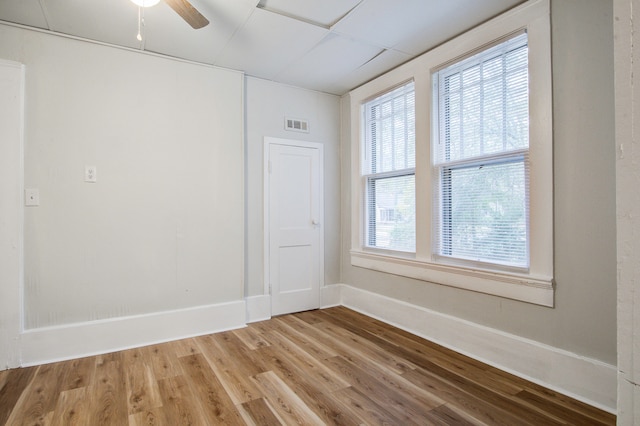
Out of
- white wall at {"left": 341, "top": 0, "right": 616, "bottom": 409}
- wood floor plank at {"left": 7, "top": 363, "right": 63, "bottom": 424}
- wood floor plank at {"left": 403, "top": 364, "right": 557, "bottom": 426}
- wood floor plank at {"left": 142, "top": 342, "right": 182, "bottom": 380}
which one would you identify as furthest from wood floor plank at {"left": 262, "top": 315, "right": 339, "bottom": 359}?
wood floor plank at {"left": 7, "top": 363, "right": 63, "bottom": 424}

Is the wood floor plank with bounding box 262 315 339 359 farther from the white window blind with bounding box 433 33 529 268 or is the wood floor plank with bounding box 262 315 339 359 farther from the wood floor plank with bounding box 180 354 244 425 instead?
the white window blind with bounding box 433 33 529 268

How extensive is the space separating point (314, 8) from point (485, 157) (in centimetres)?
172

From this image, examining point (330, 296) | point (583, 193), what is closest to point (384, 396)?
point (583, 193)

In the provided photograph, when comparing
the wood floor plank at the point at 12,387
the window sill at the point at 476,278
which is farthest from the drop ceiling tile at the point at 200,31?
the wood floor plank at the point at 12,387

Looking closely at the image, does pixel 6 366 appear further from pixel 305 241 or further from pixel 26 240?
pixel 305 241

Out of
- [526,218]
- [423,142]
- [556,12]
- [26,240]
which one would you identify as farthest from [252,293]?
[556,12]

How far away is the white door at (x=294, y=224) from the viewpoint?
3.70 m

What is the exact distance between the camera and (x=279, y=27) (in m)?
2.61

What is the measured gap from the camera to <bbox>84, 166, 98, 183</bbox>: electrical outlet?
2.76 metres

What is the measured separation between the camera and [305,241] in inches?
154

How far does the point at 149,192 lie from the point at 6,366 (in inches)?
65.4

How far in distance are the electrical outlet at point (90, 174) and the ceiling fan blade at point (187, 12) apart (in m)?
1.57

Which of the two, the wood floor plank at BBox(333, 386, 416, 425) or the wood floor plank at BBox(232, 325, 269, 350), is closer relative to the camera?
the wood floor plank at BBox(333, 386, 416, 425)

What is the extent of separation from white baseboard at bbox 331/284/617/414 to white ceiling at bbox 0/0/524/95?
241cm
